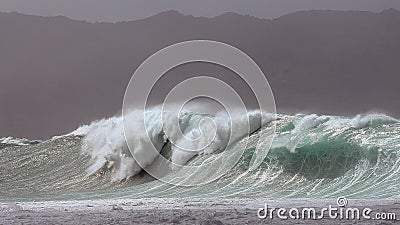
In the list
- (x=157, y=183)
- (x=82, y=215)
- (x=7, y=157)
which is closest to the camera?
(x=82, y=215)

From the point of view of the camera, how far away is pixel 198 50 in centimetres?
1794

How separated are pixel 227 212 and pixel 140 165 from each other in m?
11.0

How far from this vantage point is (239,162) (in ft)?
55.9

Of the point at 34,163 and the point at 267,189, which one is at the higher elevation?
the point at 34,163

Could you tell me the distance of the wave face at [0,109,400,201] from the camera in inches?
586

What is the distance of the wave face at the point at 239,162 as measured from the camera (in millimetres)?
14875

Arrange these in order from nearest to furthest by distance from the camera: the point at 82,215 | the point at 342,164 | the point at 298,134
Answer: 1. the point at 82,215
2. the point at 342,164
3. the point at 298,134

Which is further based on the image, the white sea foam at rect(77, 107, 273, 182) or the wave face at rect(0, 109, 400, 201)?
the white sea foam at rect(77, 107, 273, 182)

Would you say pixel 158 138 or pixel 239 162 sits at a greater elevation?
pixel 158 138

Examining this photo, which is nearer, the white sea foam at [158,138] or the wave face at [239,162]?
the wave face at [239,162]

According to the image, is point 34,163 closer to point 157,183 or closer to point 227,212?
point 157,183

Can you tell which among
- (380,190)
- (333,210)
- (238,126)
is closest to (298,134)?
(238,126)

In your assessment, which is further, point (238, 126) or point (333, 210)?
point (238, 126)

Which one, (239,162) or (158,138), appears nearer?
(239,162)
